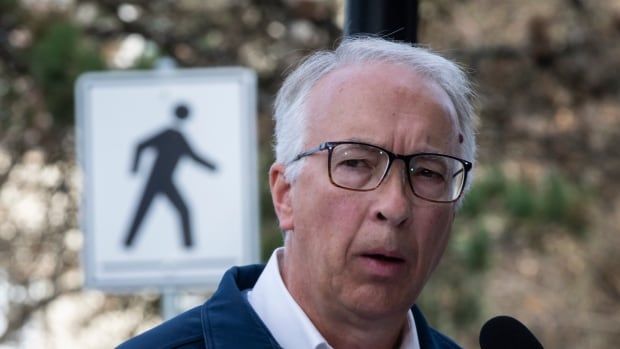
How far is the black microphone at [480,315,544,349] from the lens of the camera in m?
2.67

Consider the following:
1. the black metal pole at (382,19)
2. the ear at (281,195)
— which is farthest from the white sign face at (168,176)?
the ear at (281,195)

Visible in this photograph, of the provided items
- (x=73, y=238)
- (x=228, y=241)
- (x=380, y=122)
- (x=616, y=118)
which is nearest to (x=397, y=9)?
(x=380, y=122)

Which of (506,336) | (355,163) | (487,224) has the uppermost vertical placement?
(355,163)

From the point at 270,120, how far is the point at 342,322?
20.6ft

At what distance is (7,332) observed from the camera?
36.6 feet

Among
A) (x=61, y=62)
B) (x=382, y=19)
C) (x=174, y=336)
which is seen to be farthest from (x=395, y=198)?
(x=61, y=62)

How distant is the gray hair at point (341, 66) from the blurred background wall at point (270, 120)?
532cm

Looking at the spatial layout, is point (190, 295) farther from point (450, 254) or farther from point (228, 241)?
point (228, 241)

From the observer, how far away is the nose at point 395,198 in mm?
2488

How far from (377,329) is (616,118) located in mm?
9857

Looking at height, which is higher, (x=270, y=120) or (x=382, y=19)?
(x=382, y=19)

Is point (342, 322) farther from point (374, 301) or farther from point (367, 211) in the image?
point (367, 211)

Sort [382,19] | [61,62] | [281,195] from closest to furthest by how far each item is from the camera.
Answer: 1. [281,195]
2. [382,19]
3. [61,62]

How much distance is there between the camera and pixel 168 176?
5.46m
